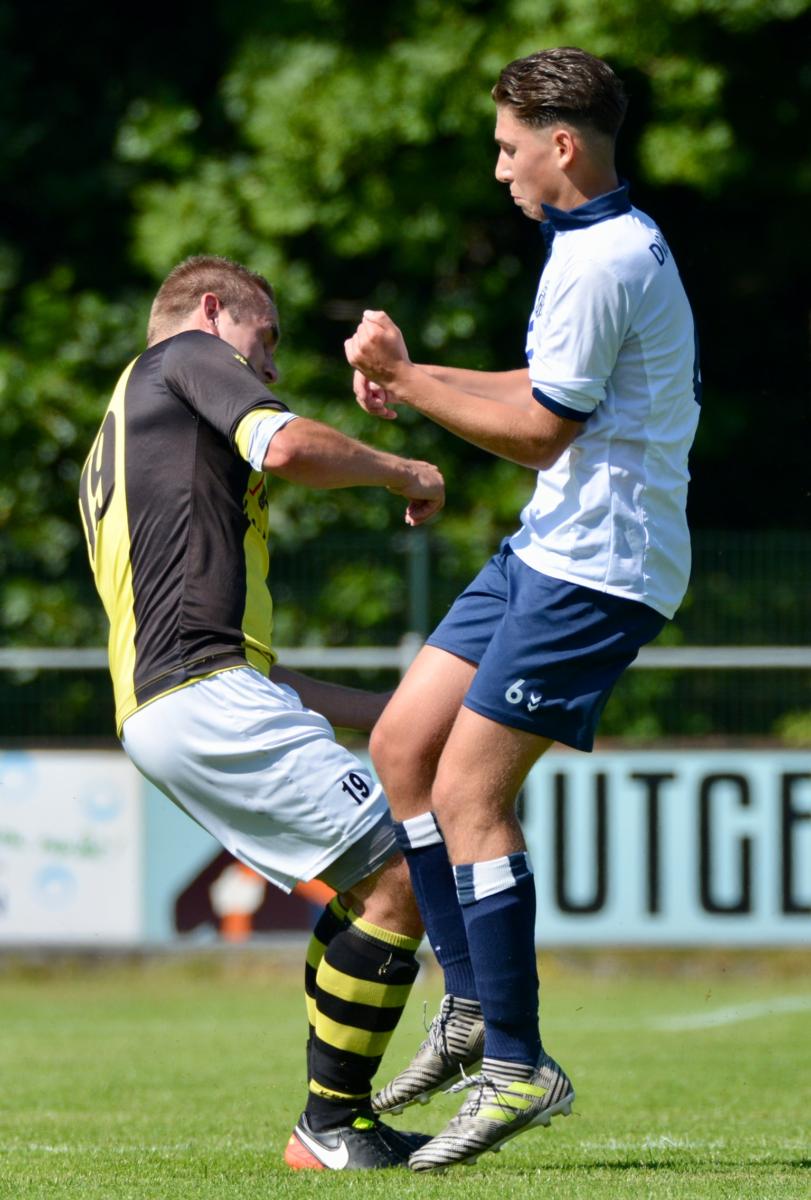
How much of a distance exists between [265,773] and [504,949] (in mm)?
662

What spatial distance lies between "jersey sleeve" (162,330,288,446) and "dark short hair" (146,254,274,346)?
187 mm

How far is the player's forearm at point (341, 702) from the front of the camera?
4.84 meters

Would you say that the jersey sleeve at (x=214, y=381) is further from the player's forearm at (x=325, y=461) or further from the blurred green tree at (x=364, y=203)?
the blurred green tree at (x=364, y=203)

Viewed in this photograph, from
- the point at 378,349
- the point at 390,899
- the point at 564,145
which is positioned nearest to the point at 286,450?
the point at 378,349

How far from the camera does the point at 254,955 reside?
11.4m

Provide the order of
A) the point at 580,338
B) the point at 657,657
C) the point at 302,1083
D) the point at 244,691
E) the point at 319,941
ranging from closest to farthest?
the point at 580,338 → the point at 244,691 → the point at 319,941 → the point at 302,1083 → the point at 657,657

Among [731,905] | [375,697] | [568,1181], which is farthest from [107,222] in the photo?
[568,1181]

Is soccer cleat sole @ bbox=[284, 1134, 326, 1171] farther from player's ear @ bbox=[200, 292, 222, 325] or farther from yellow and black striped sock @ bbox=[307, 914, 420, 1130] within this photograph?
player's ear @ bbox=[200, 292, 222, 325]

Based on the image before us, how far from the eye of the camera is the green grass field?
162 inches

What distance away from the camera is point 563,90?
415cm

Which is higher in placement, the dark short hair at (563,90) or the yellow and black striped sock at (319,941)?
the dark short hair at (563,90)

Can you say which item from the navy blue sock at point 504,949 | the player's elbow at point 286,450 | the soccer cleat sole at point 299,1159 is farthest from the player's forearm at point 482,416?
the soccer cleat sole at point 299,1159

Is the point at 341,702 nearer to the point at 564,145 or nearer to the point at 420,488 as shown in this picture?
the point at 420,488

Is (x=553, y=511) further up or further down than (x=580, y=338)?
further down
